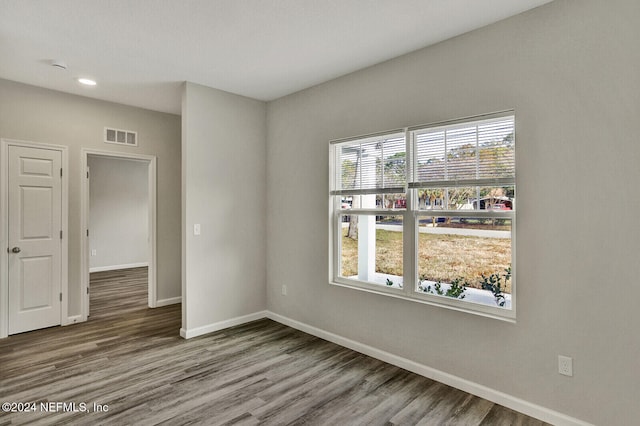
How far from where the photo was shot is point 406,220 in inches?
122

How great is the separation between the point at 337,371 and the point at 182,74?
3237mm

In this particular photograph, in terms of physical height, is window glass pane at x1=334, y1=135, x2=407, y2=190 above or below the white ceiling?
below

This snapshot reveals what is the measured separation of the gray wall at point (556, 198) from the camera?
6.64ft

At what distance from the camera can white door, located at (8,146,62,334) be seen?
150 inches

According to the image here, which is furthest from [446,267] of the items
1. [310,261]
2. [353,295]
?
[310,261]

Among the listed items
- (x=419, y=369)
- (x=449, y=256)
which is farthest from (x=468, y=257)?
(x=419, y=369)

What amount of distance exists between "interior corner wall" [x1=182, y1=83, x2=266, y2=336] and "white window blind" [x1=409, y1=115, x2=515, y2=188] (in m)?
2.14

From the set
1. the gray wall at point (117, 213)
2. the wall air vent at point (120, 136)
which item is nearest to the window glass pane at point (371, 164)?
the wall air vent at point (120, 136)

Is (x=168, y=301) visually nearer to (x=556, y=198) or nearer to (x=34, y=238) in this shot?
(x=34, y=238)

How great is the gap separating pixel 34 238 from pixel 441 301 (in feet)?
14.4

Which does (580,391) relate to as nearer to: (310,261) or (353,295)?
(353,295)

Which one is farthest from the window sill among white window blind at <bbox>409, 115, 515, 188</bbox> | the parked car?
white window blind at <bbox>409, 115, 515, 188</bbox>

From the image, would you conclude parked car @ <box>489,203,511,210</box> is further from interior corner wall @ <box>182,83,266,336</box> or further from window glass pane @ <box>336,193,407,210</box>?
interior corner wall @ <box>182,83,266,336</box>

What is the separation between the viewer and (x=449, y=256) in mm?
2865
